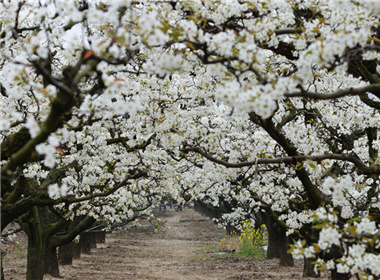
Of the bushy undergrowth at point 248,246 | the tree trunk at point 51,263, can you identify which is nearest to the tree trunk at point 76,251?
the tree trunk at point 51,263

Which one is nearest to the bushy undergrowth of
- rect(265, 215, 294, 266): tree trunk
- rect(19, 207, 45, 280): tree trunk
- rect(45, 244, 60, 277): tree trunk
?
rect(265, 215, 294, 266): tree trunk

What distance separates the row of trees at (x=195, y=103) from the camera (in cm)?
384

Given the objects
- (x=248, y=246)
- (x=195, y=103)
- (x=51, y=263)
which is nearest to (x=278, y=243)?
(x=248, y=246)

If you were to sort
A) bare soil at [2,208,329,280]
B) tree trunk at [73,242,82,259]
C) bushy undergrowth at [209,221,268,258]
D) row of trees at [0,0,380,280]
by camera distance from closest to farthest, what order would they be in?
row of trees at [0,0,380,280] → bare soil at [2,208,329,280] → tree trunk at [73,242,82,259] → bushy undergrowth at [209,221,268,258]

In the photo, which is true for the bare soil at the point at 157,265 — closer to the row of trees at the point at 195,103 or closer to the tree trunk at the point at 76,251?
the tree trunk at the point at 76,251

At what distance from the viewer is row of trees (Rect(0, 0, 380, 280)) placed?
3838mm

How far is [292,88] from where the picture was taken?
149 inches

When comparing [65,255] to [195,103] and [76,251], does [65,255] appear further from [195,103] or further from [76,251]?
[195,103]

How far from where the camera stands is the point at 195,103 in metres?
9.37

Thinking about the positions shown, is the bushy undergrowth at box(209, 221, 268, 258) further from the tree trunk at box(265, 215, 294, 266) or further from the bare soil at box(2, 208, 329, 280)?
the tree trunk at box(265, 215, 294, 266)

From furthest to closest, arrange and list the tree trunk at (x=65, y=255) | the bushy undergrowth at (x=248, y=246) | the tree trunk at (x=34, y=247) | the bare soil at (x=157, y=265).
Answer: the bushy undergrowth at (x=248, y=246) < the tree trunk at (x=65, y=255) < the bare soil at (x=157, y=265) < the tree trunk at (x=34, y=247)

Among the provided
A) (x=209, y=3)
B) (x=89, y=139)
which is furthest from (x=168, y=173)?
(x=209, y=3)

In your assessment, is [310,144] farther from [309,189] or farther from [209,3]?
[209,3]

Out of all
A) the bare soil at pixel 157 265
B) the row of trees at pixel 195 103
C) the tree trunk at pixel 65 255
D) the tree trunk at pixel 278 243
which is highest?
the row of trees at pixel 195 103
